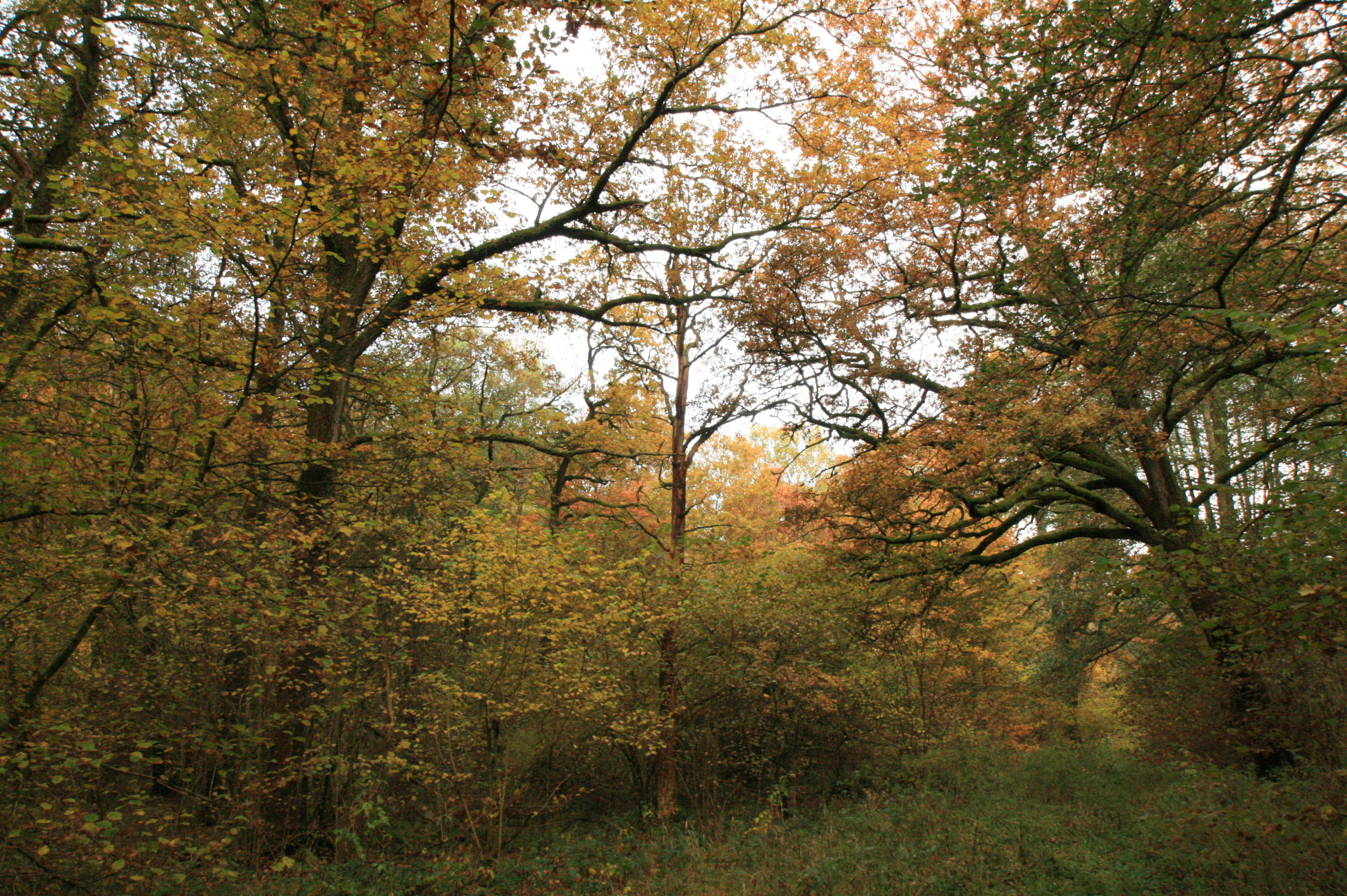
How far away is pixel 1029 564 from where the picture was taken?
22203 mm

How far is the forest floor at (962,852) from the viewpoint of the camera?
5.57 metres

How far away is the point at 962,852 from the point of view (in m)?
7.07

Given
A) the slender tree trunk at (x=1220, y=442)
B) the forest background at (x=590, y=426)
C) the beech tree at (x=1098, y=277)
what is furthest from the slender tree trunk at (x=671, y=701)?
the slender tree trunk at (x=1220, y=442)

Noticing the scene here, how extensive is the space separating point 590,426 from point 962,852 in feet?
35.2

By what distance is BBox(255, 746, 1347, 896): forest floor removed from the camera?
557 centimetres

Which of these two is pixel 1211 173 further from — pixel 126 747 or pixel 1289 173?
pixel 126 747

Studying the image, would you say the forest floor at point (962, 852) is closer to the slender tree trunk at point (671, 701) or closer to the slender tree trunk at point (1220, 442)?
the slender tree trunk at point (671, 701)

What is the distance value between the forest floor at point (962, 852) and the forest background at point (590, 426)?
0.24 meters

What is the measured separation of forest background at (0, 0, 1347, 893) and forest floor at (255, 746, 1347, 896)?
24cm

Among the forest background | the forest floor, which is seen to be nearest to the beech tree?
the forest background

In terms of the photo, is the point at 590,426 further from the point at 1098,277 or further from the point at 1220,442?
the point at 1220,442

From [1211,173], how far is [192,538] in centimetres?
807

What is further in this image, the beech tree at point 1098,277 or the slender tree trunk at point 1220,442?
the slender tree trunk at point 1220,442

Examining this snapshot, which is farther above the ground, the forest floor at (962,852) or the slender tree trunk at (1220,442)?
the slender tree trunk at (1220,442)
